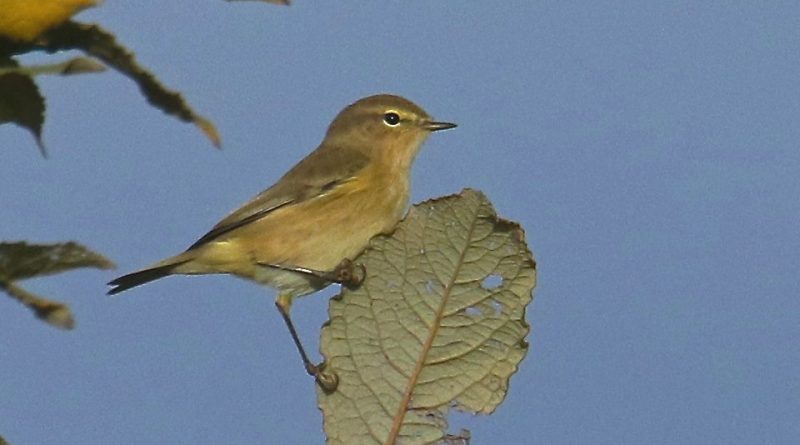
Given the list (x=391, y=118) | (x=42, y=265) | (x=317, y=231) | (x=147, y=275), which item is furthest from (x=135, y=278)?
(x=42, y=265)

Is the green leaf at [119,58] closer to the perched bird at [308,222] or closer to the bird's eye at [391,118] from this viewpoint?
the perched bird at [308,222]

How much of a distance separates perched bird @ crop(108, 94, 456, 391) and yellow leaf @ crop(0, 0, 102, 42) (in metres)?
4.04

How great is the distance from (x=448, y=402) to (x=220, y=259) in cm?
392

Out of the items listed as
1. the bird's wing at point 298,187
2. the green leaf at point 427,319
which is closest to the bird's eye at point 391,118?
the bird's wing at point 298,187

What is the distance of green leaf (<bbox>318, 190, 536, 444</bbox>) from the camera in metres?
1.75

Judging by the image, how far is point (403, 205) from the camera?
5762 mm

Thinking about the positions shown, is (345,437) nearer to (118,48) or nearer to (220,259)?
(118,48)

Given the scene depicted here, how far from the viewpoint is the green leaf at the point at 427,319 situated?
1.75 metres

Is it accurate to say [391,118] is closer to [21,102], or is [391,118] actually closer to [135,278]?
[135,278]

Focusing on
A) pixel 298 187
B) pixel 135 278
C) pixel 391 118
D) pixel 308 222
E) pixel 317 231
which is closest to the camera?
pixel 135 278

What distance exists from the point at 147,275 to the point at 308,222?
0.78m

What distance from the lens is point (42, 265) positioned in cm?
97

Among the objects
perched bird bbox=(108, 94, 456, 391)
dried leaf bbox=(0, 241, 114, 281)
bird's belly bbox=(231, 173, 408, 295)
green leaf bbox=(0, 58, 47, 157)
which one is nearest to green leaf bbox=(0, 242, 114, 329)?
dried leaf bbox=(0, 241, 114, 281)

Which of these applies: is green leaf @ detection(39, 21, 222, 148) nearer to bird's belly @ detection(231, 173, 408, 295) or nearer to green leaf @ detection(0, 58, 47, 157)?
green leaf @ detection(0, 58, 47, 157)
